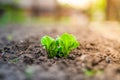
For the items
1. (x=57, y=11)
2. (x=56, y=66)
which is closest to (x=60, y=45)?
(x=56, y=66)

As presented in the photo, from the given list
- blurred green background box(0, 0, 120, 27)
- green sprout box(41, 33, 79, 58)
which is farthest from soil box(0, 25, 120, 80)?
blurred green background box(0, 0, 120, 27)

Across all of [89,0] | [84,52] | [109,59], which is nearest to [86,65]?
[109,59]

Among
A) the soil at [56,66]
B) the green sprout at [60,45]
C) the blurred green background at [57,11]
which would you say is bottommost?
the soil at [56,66]

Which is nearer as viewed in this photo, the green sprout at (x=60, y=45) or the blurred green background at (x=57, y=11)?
the green sprout at (x=60, y=45)

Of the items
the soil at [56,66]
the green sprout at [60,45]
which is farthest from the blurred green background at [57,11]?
the green sprout at [60,45]

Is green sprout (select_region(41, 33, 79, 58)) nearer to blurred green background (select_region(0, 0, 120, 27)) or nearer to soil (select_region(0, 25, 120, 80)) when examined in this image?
soil (select_region(0, 25, 120, 80))

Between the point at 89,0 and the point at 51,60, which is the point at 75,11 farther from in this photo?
the point at 51,60

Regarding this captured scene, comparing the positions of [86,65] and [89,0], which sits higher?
[89,0]

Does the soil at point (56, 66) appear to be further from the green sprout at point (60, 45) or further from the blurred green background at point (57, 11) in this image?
the blurred green background at point (57, 11)

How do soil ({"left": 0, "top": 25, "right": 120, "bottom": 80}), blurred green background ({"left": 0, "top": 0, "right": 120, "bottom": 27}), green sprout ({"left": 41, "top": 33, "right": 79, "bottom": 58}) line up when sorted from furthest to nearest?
1. blurred green background ({"left": 0, "top": 0, "right": 120, "bottom": 27})
2. green sprout ({"left": 41, "top": 33, "right": 79, "bottom": 58})
3. soil ({"left": 0, "top": 25, "right": 120, "bottom": 80})
